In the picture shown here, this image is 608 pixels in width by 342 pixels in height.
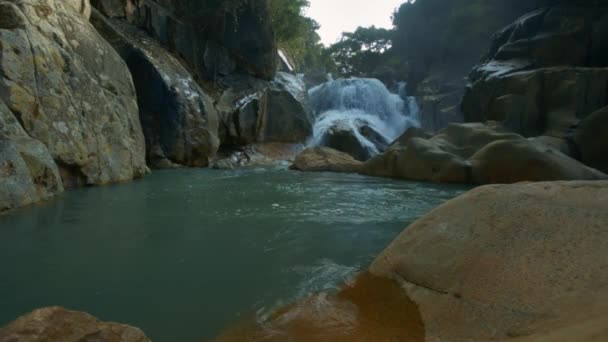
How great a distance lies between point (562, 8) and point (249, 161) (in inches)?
460

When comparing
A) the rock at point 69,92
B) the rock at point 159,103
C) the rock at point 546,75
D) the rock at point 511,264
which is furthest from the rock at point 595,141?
the rock at point 69,92

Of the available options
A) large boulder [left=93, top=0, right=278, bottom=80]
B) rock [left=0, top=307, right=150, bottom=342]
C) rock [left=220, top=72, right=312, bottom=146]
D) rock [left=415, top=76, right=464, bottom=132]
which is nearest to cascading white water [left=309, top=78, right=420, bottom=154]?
rock [left=415, top=76, right=464, bottom=132]

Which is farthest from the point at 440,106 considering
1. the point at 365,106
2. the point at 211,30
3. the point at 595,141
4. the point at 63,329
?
the point at 63,329

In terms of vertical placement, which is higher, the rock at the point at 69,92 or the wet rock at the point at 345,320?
the rock at the point at 69,92

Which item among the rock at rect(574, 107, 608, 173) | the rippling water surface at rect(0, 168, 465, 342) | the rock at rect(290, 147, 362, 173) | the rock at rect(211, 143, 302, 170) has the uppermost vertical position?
the rock at rect(574, 107, 608, 173)

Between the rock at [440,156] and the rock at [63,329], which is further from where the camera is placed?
the rock at [440,156]

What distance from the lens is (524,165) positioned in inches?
267

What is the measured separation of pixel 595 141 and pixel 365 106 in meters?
11.6

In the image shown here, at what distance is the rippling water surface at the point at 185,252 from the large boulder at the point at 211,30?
8675 mm

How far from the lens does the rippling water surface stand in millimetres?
1955

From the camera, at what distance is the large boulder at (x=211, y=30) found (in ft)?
40.5

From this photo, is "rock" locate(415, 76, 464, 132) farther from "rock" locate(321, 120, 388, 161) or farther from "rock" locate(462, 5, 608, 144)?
"rock" locate(321, 120, 388, 161)

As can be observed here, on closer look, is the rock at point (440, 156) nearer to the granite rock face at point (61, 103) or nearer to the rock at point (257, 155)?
the rock at point (257, 155)

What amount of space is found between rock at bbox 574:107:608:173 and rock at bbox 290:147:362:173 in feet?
16.1
